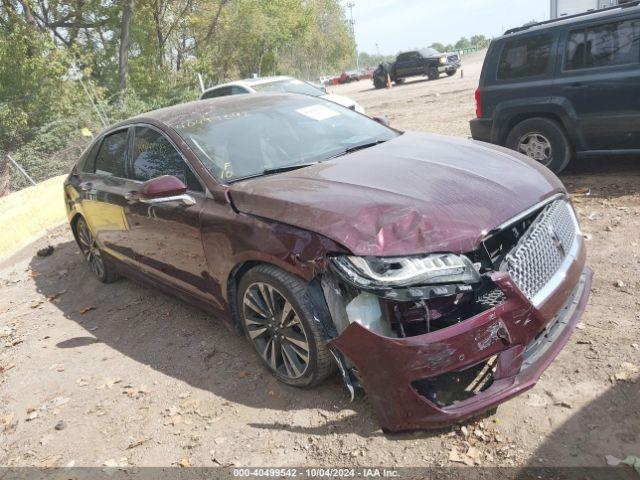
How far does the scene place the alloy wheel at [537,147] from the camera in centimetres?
640

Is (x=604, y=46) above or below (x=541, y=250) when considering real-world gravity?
above

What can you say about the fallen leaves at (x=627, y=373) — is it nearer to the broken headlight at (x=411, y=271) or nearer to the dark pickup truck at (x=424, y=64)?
the broken headlight at (x=411, y=271)

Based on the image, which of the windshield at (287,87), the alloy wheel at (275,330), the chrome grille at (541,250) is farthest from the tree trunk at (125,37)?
the chrome grille at (541,250)

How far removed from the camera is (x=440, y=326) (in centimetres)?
250

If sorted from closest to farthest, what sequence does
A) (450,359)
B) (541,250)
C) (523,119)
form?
1. (450,359)
2. (541,250)
3. (523,119)

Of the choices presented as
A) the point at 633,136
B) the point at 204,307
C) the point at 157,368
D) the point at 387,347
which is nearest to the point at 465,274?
the point at 387,347

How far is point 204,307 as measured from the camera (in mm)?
3877

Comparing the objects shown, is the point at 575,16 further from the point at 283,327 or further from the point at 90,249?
the point at 90,249

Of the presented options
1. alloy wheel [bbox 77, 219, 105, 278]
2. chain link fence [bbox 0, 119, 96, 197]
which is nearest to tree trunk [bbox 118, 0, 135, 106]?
chain link fence [bbox 0, 119, 96, 197]

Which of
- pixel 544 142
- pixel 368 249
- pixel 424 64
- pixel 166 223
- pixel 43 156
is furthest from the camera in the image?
pixel 424 64

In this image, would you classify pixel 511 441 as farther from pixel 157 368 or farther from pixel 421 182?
pixel 157 368

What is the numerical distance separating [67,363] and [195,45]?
2624 cm

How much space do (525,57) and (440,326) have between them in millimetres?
5084

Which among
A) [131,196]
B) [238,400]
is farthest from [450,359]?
[131,196]
